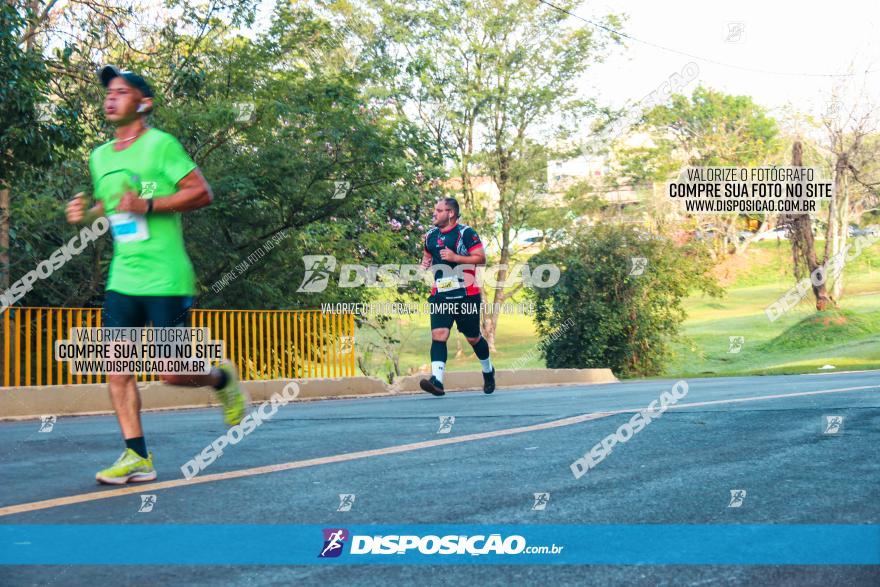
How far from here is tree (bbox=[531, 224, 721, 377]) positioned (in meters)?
26.2

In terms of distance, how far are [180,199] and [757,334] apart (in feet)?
147

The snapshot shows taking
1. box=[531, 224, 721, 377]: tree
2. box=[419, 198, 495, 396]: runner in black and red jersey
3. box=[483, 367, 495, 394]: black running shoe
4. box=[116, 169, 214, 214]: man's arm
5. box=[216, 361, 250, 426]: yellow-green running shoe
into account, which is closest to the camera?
box=[116, 169, 214, 214]: man's arm

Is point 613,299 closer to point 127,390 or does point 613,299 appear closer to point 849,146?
point 849,146

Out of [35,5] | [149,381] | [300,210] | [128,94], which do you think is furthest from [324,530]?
[300,210]

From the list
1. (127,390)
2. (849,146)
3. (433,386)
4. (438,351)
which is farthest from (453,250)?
(849,146)

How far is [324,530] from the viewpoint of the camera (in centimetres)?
371

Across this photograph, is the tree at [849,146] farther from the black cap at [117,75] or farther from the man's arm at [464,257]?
the black cap at [117,75]

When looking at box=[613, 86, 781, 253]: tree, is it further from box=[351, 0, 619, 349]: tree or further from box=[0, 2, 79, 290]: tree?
box=[0, 2, 79, 290]: tree

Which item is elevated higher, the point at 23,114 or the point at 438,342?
the point at 23,114

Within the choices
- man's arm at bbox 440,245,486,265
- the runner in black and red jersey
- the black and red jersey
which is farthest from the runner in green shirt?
the black and red jersey

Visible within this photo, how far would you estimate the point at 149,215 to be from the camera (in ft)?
16.9

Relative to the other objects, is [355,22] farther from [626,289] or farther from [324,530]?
[324,530]

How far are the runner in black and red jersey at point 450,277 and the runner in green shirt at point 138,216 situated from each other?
6.12 m

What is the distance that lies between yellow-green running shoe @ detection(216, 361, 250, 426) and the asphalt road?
0.25 metres
